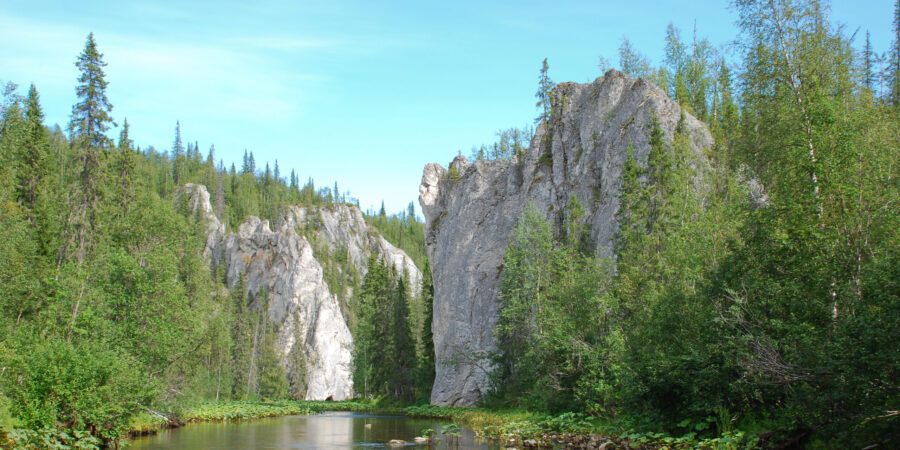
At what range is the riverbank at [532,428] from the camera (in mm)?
20656

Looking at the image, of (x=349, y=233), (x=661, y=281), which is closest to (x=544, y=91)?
(x=661, y=281)

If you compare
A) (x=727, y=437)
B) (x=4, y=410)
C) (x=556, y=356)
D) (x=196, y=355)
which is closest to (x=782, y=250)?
(x=727, y=437)

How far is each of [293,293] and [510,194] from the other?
72152 mm

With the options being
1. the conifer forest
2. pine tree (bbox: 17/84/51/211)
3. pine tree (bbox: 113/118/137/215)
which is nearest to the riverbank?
the conifer forest

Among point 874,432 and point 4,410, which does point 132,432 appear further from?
point 874,432

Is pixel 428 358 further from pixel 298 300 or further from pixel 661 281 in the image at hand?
pixel 298 300

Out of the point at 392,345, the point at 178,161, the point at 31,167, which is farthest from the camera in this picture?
the point at 178,161

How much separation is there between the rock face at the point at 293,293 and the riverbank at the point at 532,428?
5763 centimetres

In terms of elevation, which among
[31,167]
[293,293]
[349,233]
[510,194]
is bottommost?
[293,293]

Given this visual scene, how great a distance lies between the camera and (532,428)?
104 ft

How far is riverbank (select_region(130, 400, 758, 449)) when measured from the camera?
20656mm

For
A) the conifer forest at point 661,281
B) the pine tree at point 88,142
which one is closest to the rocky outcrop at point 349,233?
the conifer forest at point 661,281

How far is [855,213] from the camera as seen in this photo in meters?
17.5

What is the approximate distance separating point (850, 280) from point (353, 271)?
142 metres
